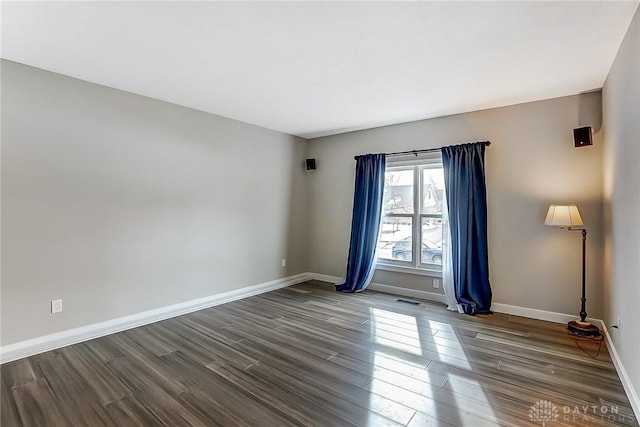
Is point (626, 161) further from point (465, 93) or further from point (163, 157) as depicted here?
point (163, 157)

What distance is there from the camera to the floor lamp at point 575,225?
3170 mm

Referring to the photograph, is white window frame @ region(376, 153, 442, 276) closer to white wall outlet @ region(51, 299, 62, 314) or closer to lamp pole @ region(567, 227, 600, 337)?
lamp pole @ region(567, 227, 600, 337)

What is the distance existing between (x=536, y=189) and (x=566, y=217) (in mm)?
636

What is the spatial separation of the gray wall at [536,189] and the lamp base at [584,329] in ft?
0.86

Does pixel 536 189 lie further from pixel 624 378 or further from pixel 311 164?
pixel 311 164

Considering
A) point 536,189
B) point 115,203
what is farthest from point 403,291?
point 115,203

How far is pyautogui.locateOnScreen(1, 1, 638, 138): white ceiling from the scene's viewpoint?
6.77ft

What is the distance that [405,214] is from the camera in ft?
15.8

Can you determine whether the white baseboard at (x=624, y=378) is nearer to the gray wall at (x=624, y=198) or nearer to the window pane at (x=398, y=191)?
the gray wall at (x=624, y=198)

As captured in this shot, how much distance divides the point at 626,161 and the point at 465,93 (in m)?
1.62

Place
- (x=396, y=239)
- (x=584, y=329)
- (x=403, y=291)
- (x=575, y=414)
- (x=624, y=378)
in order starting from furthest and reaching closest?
1. (x=396, y=239)
2. (x=403, y=291)
3. (x=584, y=329)
4. (x=624, y=378)
5. (x=575, y=414)

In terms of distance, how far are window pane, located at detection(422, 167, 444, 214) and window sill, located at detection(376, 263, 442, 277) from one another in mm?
856

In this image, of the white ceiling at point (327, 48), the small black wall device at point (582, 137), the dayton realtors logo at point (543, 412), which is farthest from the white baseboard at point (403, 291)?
the white ceiling at point (327, 48)

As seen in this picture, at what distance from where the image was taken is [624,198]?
7.89ft
